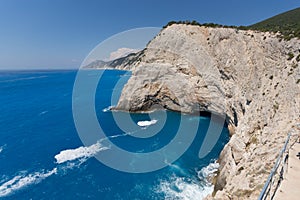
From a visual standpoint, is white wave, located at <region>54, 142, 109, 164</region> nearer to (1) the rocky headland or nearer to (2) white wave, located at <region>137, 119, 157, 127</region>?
(2) white wave, located at <region>137, 119, 157, 127</region>

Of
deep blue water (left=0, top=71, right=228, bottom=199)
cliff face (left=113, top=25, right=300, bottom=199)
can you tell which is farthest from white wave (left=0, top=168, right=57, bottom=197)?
cliff face (left=113, top=25, right=300, bottom=199)

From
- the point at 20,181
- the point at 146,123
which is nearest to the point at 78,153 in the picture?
the point at 20,181

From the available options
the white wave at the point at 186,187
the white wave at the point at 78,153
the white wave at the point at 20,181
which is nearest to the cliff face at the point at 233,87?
the white wave at the point at 186,187

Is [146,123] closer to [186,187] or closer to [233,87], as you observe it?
[233,87]

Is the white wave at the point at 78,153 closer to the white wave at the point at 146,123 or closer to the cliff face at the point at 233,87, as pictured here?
the white wave at the point at 146,123

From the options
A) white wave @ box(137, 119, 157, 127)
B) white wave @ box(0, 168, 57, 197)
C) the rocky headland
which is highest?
the rocky headland

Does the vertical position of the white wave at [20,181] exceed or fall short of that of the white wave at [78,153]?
it falls short

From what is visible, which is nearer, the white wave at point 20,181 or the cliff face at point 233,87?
the cliff face at point 233,87

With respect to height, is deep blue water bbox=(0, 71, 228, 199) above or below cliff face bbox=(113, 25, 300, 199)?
below
